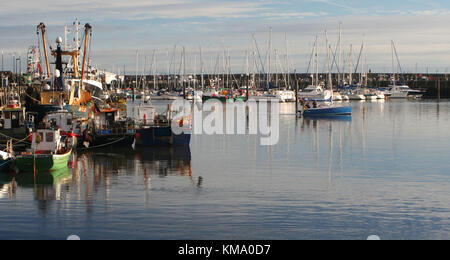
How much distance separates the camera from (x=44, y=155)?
3625 cm

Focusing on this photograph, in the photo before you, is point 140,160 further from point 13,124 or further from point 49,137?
point 13,124

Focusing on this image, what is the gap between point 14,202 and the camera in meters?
28.8

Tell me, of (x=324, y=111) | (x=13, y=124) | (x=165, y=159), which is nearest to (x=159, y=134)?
(x=165, y=159)

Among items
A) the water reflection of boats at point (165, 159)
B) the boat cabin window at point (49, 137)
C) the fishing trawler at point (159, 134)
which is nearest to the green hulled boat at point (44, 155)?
the boat cabin window at point (49, 137)

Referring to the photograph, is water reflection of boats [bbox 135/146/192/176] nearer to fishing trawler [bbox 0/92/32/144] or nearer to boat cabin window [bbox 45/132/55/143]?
boat cabin window [bbox 45/132/55/143]

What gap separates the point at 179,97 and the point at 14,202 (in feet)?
493

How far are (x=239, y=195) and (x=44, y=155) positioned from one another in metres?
12.8

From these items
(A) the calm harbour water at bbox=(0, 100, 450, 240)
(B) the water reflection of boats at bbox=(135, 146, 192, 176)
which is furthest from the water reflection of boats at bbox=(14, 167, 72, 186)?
(B) the water reflection of boats at bbox=(135, 146, 192, 176)

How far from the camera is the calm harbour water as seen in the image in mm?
23656

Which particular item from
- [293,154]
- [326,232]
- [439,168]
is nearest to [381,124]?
[293,154]

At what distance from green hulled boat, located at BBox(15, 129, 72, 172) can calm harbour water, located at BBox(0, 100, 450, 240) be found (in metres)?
1.13
